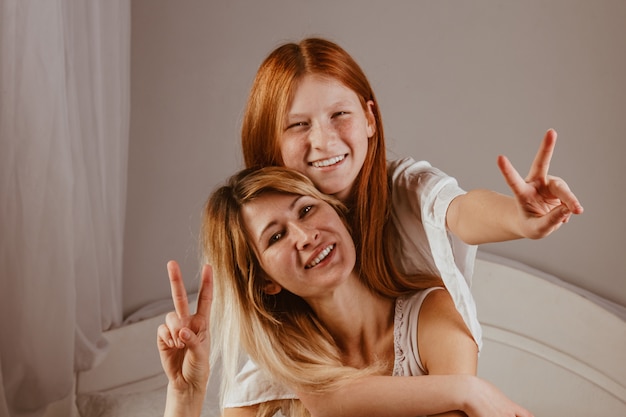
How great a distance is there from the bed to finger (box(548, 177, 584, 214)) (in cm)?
89

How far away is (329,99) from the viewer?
1.04m

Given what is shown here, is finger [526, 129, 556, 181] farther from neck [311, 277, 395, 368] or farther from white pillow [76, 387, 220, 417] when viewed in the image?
white pillow [76, 387, 220, 417]

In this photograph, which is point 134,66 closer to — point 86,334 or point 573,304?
point 86,334

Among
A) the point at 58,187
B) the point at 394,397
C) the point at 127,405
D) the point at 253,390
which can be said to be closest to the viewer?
the point at 394,397

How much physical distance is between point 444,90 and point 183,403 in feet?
3.19

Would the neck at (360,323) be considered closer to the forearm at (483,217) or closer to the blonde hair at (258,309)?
the blonde hair at (258,309)

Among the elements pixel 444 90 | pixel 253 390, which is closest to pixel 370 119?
pixel 253 390

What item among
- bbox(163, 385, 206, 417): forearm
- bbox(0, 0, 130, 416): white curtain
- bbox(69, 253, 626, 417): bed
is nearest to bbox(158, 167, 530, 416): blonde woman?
bbox(163, 385, 206, 417): forearm

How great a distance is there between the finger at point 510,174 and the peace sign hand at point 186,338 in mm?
336

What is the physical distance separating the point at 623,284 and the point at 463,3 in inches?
24.9

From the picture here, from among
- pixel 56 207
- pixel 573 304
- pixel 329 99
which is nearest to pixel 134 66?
pixel 56 207

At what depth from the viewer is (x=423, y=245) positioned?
1.11 metres

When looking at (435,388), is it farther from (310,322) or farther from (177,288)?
(177,288)

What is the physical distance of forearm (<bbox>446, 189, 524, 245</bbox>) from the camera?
0.90 metres
